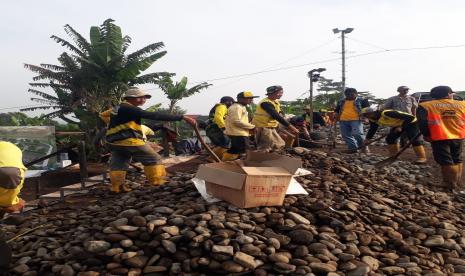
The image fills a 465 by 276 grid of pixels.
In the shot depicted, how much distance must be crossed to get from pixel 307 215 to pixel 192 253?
49.6 inches

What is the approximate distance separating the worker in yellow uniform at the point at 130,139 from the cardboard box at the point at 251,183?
5.61 ft

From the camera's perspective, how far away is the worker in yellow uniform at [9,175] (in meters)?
3.60

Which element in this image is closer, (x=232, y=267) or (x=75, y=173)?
(x=232, y=267)

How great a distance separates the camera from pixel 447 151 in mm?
6664

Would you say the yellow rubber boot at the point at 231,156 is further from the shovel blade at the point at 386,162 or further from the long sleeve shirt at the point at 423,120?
the long sleeve shirt at the point at 423,120

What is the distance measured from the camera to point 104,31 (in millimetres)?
13102

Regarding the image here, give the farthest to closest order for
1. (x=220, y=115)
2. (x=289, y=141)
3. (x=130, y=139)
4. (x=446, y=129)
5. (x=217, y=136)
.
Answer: (x=289, y=141)
(x=217, y=136)
(x=220, y=115)
(x=446, y=129)
(x=130, y=139)

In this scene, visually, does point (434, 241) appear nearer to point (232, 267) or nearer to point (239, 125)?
point (232, 267)

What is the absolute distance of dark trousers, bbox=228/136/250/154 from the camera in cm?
722

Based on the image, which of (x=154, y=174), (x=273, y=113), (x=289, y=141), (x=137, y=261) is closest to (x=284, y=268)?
(x=137, y=261)

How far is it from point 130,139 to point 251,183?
2.46m

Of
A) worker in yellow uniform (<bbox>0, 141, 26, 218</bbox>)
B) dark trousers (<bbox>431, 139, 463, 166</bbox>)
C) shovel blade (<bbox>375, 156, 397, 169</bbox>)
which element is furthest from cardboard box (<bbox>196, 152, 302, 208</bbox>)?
shovel blade (<bbox>375, 156, 397, 169</bbox>)

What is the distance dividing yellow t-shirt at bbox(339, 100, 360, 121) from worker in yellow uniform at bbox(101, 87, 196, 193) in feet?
16.9

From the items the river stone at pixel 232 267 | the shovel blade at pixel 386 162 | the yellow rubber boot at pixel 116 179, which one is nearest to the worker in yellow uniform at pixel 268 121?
the shovel blade at pixel 386 162
